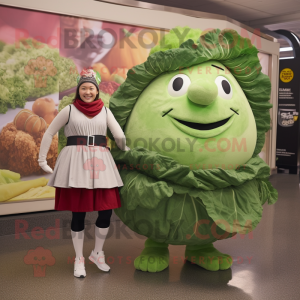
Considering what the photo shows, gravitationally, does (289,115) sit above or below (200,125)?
above

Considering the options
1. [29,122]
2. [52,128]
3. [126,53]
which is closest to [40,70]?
[29,122]

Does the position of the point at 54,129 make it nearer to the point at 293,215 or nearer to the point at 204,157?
the point at 204,157

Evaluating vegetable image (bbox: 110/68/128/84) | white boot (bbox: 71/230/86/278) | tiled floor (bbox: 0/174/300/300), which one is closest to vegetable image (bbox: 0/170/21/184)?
tiled floor (bbox: 0/174/300/300)

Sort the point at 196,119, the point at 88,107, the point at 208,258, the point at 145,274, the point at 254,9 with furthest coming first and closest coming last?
the point at 254,9, the point at 208,258, the point at 145,274, the point at 88,107, the point at 196,119

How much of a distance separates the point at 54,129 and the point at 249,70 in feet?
4.86

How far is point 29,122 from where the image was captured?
14.4 ft

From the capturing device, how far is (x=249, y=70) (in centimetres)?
292

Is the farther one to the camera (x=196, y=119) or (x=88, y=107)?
(x=88, y=107)

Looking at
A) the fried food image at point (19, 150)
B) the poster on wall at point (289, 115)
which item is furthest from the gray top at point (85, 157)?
the poster on wall at point (289, 115)

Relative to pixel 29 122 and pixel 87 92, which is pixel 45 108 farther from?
pixel 87 92

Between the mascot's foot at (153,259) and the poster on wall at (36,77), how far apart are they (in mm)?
1862

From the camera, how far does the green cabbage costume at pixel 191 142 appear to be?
8.58 feet

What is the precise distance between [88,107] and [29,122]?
1777mm

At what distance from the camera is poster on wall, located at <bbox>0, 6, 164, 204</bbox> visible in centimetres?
429
